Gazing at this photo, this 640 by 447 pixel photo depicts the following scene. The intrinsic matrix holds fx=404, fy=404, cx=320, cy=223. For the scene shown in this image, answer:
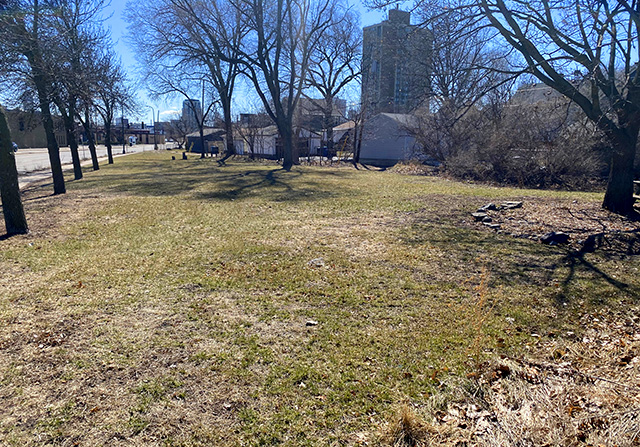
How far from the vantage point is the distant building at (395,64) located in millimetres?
11022

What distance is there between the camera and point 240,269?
5.55 m

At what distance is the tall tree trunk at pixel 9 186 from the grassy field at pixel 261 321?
33 cm

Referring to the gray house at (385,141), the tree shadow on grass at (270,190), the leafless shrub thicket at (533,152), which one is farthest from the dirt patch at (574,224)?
the gray house at (385,141)

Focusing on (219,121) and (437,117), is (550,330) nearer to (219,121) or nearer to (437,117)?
(437,117)

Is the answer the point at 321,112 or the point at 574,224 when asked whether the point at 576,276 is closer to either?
the point at 574,224

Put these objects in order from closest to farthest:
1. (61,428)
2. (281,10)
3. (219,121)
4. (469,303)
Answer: (61,428) < (469,303) < (281,10) < (219,121)

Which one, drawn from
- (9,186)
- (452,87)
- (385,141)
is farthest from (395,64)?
(9,186)

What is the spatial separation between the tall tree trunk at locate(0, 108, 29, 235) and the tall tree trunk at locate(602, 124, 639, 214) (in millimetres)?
11242

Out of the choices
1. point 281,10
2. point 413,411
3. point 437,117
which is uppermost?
point 281,10

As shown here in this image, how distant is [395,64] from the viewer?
17.6 meters

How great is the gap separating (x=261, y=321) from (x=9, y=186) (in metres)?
5.65

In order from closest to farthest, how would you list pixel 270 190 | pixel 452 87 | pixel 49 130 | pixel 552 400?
1. pixel 552 400
2. pixel 49 130
3. pixel 270 190
4. pixel 452 87

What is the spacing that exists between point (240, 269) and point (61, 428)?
3125 millimetres

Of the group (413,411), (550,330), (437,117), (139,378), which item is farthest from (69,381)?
(437,117)
